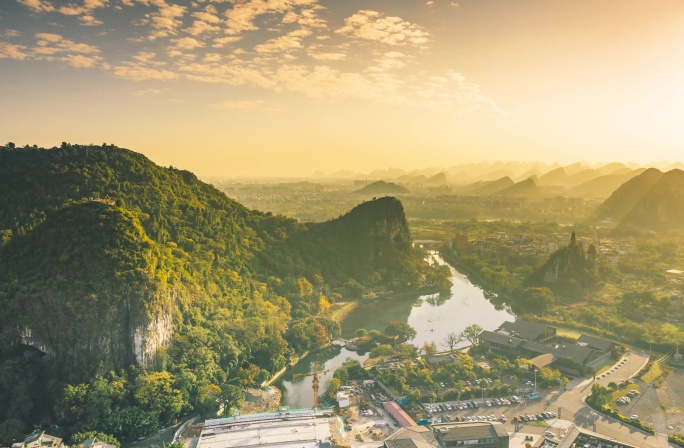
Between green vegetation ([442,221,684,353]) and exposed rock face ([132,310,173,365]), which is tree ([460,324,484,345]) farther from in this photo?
exposed rock face ([132,310,173,365])

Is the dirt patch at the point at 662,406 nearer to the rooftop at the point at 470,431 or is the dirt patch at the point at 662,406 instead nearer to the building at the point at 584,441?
the building at the point at 584,441

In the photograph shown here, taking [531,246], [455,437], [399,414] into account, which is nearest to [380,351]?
[399,414]

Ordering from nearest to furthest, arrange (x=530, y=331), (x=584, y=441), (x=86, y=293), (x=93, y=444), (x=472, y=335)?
(x=93, y=444)
(x=584, y=441)
(x=86, y=293)
(x=530, y=331)
(x=472, y=335)

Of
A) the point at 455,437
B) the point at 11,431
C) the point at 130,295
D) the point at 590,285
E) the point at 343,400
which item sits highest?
the point at 130,295

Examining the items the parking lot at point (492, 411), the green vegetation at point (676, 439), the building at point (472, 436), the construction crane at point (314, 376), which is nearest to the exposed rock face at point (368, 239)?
the construction crane at point (314, 376)

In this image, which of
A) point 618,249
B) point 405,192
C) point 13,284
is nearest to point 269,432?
point 13,284

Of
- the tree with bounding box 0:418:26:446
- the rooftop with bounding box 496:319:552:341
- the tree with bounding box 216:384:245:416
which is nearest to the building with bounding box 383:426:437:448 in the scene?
the tree with bounding box 216:384:245:416

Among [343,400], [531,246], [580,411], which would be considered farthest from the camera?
[531,246]

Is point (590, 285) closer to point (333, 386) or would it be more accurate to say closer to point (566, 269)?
point (566, 269)
